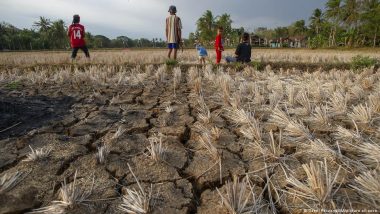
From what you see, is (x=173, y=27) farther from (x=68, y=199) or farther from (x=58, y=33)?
(x=58, y=33)

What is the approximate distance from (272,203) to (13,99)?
3060mm

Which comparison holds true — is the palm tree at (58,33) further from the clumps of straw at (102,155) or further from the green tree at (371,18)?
the clumps of straw at (102,155)

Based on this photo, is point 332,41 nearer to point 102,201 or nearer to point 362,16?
point 362,16

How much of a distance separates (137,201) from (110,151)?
28.0 inches

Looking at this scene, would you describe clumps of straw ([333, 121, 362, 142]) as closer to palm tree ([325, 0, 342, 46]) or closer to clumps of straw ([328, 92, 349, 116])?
clumps of straw ([328, 92, 349, 116])

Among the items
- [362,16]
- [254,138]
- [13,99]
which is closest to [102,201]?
[254,138]

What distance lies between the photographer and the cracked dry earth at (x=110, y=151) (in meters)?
1.46

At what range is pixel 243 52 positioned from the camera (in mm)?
7703

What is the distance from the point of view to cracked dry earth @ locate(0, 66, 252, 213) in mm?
1460

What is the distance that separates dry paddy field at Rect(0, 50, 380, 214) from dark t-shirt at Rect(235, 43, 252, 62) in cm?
467

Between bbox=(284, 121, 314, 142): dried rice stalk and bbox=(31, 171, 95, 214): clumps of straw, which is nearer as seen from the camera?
→ bbox=(31, 171, 95, 214): clumps of straw

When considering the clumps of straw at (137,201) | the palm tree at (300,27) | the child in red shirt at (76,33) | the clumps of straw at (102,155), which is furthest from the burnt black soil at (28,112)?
the palm tree at (300,27)

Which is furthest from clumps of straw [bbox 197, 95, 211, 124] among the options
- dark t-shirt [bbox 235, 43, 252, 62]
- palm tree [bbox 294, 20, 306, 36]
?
palm tree [bbox 294, 20, 306, 36]

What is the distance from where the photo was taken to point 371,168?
161cm
